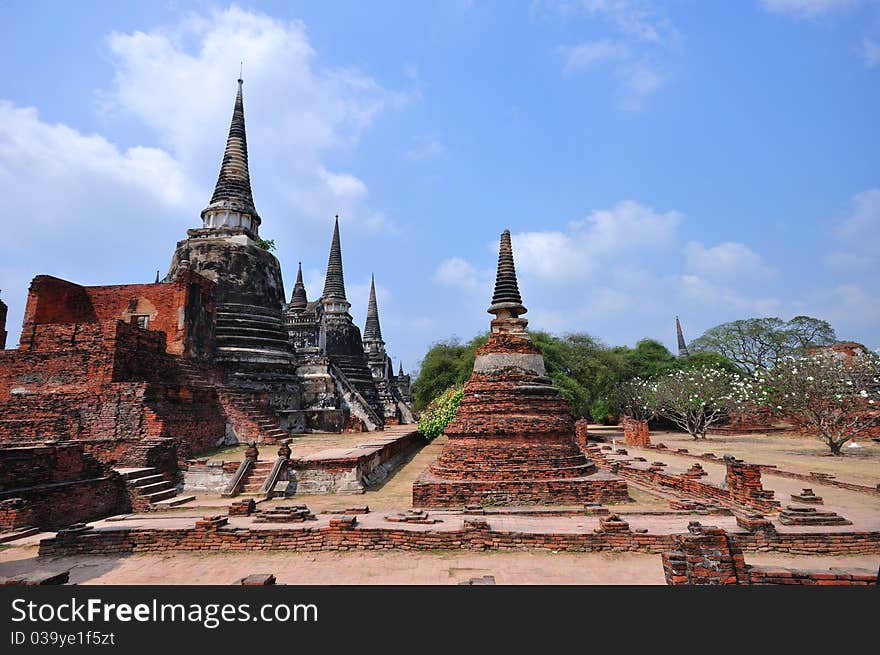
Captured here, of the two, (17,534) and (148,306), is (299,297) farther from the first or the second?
(17,534)

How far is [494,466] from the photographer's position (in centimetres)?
1107

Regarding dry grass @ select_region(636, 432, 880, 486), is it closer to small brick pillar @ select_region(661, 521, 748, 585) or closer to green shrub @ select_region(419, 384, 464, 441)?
green shrub @ select_region(419, 384, 464, 441)

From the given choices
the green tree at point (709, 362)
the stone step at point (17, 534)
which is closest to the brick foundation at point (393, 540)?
the stone step at point (17, 534)

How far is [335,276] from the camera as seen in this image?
40469 millimetres

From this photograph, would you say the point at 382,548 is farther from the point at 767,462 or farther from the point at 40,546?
the point at 767,462

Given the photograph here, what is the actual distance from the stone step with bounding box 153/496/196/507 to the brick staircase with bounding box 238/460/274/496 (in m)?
1.12

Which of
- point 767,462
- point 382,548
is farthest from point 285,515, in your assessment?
point 767,462

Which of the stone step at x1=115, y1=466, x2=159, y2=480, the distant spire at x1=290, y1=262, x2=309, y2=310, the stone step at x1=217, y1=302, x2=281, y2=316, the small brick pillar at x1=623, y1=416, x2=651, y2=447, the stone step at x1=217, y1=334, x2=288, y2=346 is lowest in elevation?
the small brick pillar at x1=623, y1=416, x2=651, y2=447

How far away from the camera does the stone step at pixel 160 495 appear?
10.9m

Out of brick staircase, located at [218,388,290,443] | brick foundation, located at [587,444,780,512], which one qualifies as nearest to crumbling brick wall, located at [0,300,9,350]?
brick staircase, located at [218,388,290,443]

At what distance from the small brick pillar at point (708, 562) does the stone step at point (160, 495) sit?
10151 mm

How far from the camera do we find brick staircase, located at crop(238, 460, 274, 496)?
12055mm

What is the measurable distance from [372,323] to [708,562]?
46926 mm
